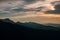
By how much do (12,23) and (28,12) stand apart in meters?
1.73

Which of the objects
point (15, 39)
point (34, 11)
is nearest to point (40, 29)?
point (15, 39)

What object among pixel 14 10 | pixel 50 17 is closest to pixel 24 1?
pixel 14 10

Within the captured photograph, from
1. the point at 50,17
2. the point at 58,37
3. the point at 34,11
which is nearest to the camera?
the point at 58,37

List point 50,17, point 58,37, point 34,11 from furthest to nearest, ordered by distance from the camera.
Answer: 1. point 34,11
2. point 50,17
3. point 58,37

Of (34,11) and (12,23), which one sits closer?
(12,23)

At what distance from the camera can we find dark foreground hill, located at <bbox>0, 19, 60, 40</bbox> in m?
4.30

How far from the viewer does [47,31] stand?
4305 mm

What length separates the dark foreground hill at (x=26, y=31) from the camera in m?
4.30

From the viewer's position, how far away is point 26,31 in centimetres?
438

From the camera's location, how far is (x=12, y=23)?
14.5ft

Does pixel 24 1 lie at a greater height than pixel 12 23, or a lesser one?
greater

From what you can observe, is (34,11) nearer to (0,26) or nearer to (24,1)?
(24,1)

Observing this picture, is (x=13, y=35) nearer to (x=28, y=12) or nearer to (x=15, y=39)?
(x=15, y=39)

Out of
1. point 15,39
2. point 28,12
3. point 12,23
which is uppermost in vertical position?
point 28,12
